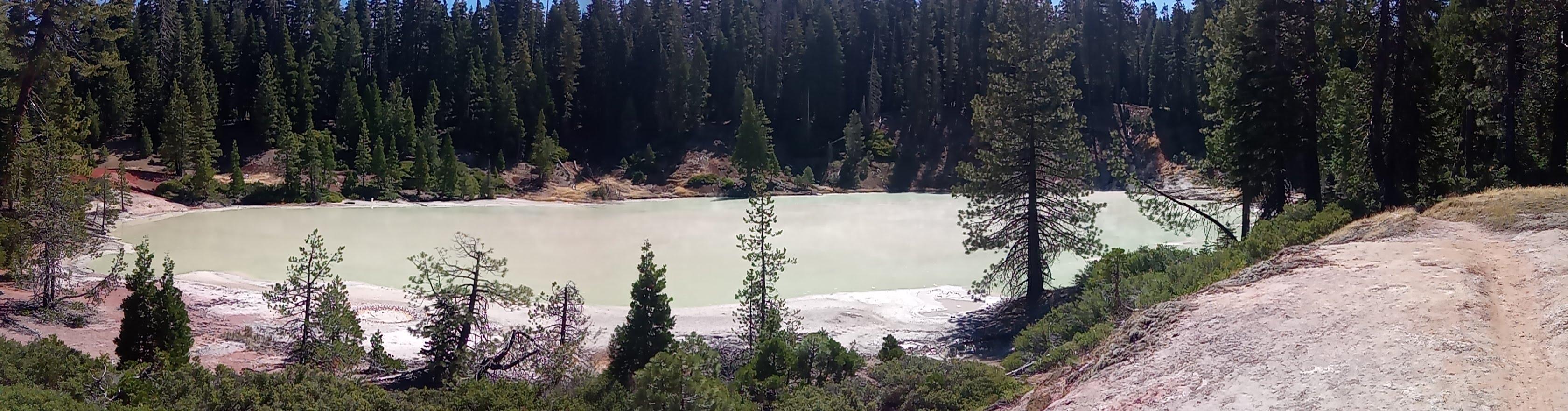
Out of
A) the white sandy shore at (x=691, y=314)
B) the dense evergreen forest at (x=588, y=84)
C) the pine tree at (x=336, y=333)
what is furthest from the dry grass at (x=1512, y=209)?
the dense evergreen forest at (x=588, y=84)

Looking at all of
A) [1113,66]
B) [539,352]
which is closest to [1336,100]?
[539,352]

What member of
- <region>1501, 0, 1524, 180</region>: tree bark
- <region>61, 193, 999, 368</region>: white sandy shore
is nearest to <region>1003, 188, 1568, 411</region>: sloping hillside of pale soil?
<region>1501, 0, 1524, 180</region>: tree bark

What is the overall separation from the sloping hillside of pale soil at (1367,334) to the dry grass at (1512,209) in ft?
0.14

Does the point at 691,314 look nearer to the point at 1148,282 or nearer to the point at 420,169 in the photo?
the point at 1148,282

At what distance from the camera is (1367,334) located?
8062 millimetres

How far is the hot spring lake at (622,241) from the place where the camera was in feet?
97.1

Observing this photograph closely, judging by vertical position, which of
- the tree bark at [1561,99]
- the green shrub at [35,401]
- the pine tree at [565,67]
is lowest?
the green shrub at [35,401]

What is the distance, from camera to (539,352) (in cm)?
1645

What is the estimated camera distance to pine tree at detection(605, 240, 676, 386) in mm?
15195

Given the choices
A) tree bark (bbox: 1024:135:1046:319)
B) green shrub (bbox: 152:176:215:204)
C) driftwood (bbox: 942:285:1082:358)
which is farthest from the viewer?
green shrub (bbox: 152:176:215:204)

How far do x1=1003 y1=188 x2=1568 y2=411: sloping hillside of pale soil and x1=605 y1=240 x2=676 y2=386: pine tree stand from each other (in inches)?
252

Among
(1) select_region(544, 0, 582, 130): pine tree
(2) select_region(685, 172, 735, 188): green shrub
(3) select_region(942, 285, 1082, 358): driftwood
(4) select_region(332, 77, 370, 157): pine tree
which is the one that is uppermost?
(1) select_region(544, 0, 582, 130): pine tree

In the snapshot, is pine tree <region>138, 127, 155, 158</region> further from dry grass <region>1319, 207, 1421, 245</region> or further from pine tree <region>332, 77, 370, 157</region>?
dry grass <region>1319, 207, 1421, 245</region>

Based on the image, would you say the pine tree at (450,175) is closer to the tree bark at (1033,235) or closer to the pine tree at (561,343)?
the pine tree at (561,343)
